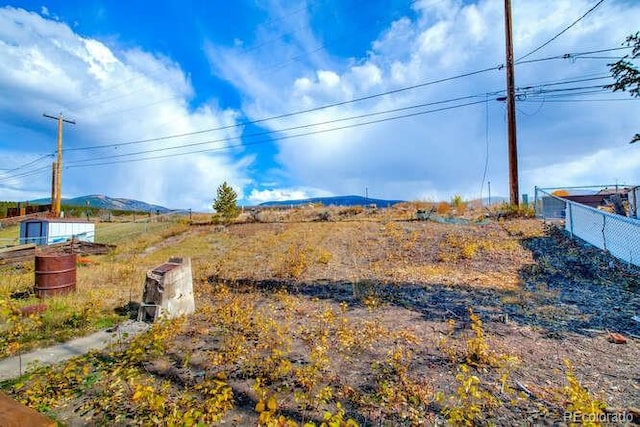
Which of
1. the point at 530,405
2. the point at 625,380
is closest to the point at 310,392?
the point at 530,405

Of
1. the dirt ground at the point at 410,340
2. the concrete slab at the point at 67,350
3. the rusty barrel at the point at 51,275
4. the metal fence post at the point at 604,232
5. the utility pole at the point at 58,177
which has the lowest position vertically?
the concrete slab at the point at 67,350

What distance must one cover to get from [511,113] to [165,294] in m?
15.9

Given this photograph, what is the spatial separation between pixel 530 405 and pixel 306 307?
13.2 feet

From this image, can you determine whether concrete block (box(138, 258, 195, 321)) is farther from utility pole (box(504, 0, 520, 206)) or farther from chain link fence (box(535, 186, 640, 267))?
utility pole (box(504, 0, 520, 206))

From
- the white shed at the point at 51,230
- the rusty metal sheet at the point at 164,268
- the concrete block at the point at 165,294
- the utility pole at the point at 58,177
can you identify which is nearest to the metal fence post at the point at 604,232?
the concrete block at the point at 165,294

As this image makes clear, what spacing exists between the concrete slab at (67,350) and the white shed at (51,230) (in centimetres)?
1437

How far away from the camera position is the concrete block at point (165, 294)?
570 centimetres

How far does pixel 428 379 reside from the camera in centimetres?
349

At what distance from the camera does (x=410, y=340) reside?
4.50m

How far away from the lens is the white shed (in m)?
16.9

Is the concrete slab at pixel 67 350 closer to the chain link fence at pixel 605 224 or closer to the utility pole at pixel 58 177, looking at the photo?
the chain link fence at pixel 605 224

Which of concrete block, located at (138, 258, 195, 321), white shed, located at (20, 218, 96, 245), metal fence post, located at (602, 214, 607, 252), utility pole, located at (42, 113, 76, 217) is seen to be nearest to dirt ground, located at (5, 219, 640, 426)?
metal fence post, located at (602, 214, 607, 252)

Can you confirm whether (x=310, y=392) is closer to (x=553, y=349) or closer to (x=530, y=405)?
(x=530, y=405)

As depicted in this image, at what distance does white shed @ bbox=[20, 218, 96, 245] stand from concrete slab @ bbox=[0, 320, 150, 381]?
47.2 ft
